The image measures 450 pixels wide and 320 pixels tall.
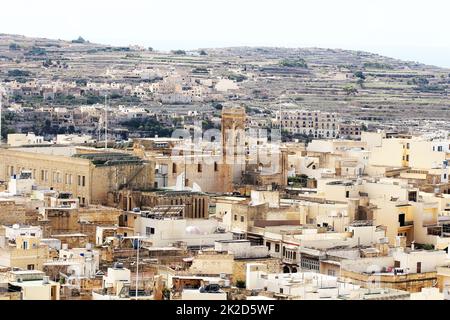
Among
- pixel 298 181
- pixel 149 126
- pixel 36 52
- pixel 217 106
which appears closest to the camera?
pixel 298 181

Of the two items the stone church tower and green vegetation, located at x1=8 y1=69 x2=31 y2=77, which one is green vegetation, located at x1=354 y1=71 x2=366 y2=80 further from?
the stone church tower

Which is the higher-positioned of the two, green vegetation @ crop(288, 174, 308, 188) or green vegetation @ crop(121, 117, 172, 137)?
green vegetation @ crop(288, 174, 308, 188)

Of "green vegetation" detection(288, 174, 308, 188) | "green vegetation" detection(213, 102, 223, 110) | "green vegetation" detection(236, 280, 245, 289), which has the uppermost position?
"green vegetation" detection(236, 280, 245, 289)

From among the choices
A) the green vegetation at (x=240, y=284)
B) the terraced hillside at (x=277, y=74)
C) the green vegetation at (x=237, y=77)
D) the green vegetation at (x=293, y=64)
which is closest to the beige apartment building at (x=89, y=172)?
the green vegetation at (x=240, y=284)

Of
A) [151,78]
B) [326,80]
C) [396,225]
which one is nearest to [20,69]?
[151,78]

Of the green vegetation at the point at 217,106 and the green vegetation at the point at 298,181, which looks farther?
the green vegetation at the point at 217,106

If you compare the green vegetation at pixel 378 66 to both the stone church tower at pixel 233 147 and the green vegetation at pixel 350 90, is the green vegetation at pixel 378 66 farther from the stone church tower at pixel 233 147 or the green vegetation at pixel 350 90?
the stone church tower at pixel 233 147

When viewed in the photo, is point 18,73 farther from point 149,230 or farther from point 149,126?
point 149,230

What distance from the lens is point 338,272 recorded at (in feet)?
62.9

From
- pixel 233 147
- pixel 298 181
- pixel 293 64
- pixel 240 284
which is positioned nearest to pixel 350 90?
pixel 293 64

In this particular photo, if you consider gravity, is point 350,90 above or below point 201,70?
below

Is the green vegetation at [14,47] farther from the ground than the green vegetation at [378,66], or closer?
farther from the ground

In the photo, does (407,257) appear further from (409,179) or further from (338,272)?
(409,179)

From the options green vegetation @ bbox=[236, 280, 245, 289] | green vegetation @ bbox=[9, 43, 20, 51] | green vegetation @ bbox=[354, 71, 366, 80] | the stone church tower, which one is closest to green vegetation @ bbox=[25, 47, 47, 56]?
Answer: green vegetation @ bbox=[9, 43, 20, 51]
